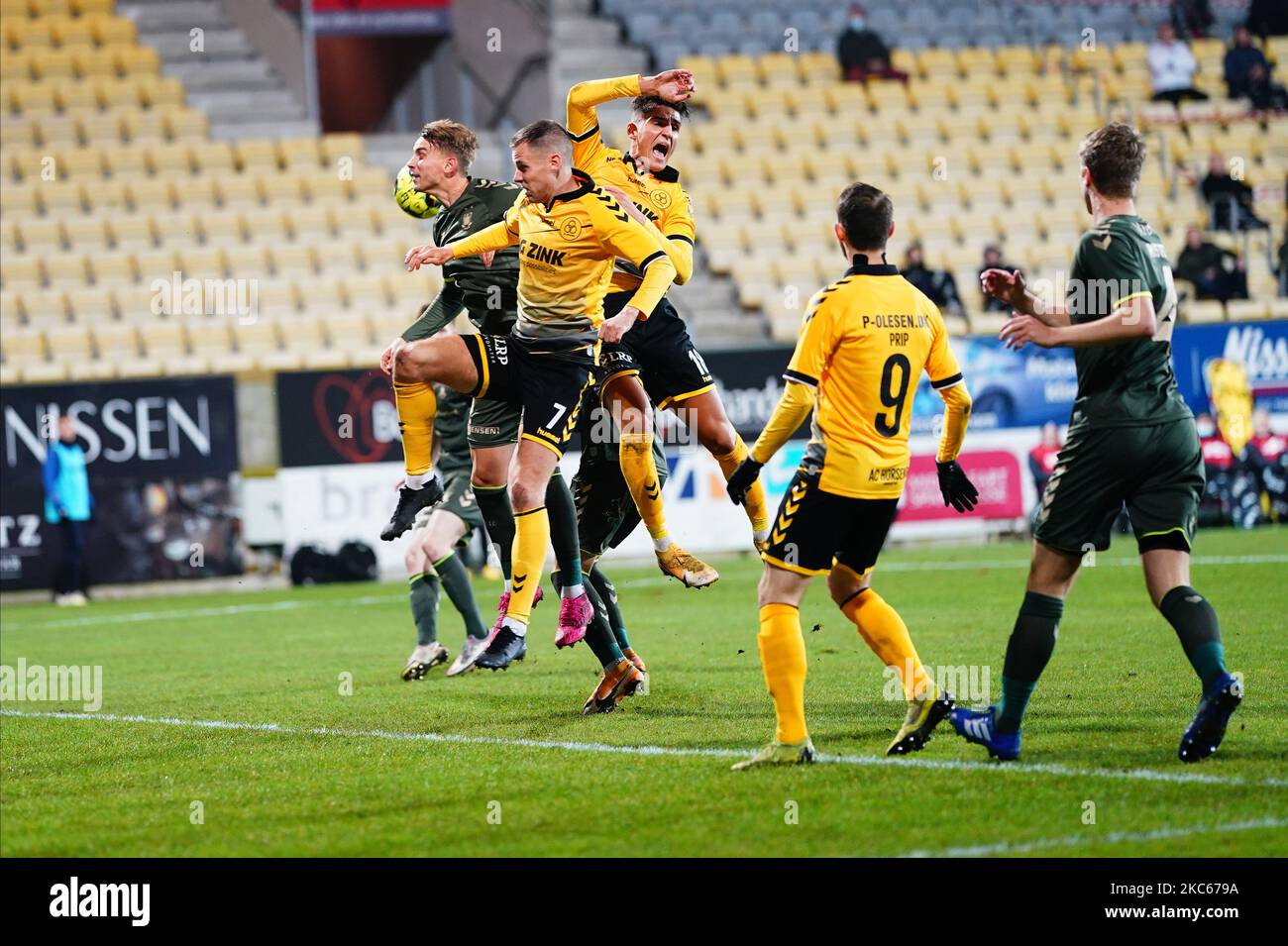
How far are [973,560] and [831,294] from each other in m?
11.1

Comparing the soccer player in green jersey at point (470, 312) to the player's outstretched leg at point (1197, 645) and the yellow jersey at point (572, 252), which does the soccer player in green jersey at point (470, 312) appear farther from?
the player's outstretched leg at point (1197, 645)

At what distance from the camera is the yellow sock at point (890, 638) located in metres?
6.39

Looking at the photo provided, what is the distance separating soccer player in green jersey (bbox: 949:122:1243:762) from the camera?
19.6ft

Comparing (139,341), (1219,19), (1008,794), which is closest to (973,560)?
(139,341)

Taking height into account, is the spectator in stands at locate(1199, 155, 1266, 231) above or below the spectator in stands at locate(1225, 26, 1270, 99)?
below

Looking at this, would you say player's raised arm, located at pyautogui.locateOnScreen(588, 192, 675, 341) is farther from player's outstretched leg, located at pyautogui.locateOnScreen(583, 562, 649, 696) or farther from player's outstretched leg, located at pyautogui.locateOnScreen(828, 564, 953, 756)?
player's outstretched leg, located at pyautogui.locateOnScreen(828, 564, 953, 756)

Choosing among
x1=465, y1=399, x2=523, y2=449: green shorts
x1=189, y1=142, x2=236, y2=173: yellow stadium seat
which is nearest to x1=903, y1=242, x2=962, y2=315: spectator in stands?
x1=189, y1=142, x2=236, y2=173: yellow stadium seat

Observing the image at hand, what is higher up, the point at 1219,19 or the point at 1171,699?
the point at 1219,19

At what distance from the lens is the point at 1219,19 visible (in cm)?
2742

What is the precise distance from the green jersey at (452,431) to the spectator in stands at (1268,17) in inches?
782

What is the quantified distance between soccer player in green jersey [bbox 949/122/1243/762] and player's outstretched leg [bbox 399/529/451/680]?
4.24 m

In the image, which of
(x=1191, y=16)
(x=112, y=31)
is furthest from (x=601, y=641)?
(x=1191, y=16)

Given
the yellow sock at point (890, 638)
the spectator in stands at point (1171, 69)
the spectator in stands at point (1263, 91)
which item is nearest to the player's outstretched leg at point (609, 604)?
the yellow sock at point (890, 638)
